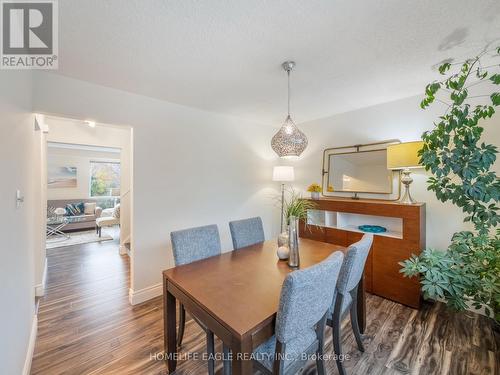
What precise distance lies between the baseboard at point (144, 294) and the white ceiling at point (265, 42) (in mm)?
2312

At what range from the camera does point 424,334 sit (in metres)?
1.99

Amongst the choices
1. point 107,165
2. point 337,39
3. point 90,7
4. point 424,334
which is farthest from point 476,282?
point 107,165

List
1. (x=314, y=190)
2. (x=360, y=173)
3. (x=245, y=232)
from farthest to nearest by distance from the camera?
(x=314, y=190) < (x=360, y=173) < (x=245, y=232)

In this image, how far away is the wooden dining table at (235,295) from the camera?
103cm

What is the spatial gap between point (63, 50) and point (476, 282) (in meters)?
3.69

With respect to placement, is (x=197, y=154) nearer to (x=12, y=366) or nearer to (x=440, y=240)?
(x=12, y=366)

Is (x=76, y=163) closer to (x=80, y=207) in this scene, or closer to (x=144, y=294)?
(x=80, y=207)

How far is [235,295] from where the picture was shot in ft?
4.27

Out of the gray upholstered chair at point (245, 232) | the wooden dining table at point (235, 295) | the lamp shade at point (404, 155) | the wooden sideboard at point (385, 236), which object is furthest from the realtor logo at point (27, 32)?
the wooden sideboard at point (385, 236)

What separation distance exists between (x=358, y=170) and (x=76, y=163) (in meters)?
7.97

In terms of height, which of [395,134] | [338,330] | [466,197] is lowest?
[338,330]

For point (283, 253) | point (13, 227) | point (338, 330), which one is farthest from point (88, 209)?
point (338, 330)

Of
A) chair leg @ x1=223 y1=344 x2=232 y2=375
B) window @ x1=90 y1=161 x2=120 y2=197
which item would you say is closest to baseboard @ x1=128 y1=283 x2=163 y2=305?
chair leg @ x1=223 y1=344 x2=232 y2=375

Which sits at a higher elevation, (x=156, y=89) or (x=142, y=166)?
(x=156, y=89)
